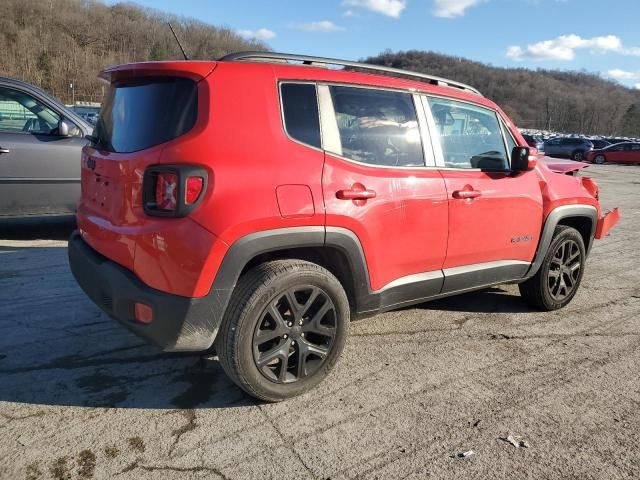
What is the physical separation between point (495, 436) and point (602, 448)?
0.52 metres

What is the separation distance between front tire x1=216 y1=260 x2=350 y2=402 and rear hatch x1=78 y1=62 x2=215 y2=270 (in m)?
0.60

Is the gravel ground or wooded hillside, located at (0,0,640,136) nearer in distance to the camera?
the gravel ground

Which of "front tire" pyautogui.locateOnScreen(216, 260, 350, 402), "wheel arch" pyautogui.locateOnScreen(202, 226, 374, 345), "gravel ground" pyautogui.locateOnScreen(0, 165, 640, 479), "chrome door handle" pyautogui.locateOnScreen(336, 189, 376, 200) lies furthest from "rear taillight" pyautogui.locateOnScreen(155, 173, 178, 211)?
"gravel ground" pyautogui.locateOnScreen(0, 165, 640, 479)

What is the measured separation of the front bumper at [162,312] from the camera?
2.52 metres

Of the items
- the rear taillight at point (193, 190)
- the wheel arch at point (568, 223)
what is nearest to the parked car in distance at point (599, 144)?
the wheel arch at point (568, 223)

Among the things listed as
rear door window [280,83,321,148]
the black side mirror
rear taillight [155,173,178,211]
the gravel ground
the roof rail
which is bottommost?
the gravel ground

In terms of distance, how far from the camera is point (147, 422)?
8.84 feet

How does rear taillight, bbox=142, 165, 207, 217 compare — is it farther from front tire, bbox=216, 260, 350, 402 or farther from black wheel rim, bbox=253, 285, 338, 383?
black wheel rim, bbox=253, 285, 338, 383

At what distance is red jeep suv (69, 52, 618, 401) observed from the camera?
2.52 meters

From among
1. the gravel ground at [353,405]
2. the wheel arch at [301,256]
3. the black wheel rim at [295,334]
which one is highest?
the wheel arch at [301,256]

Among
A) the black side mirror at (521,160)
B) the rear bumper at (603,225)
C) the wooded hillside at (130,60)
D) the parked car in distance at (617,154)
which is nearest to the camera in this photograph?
the black side mirror at (521,160)

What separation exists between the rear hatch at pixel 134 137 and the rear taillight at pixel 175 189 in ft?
0.21

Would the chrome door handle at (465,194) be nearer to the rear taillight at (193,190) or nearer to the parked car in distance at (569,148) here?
the rear taillight at (193,190)

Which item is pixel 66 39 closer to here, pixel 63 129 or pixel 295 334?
pixel 63 129
